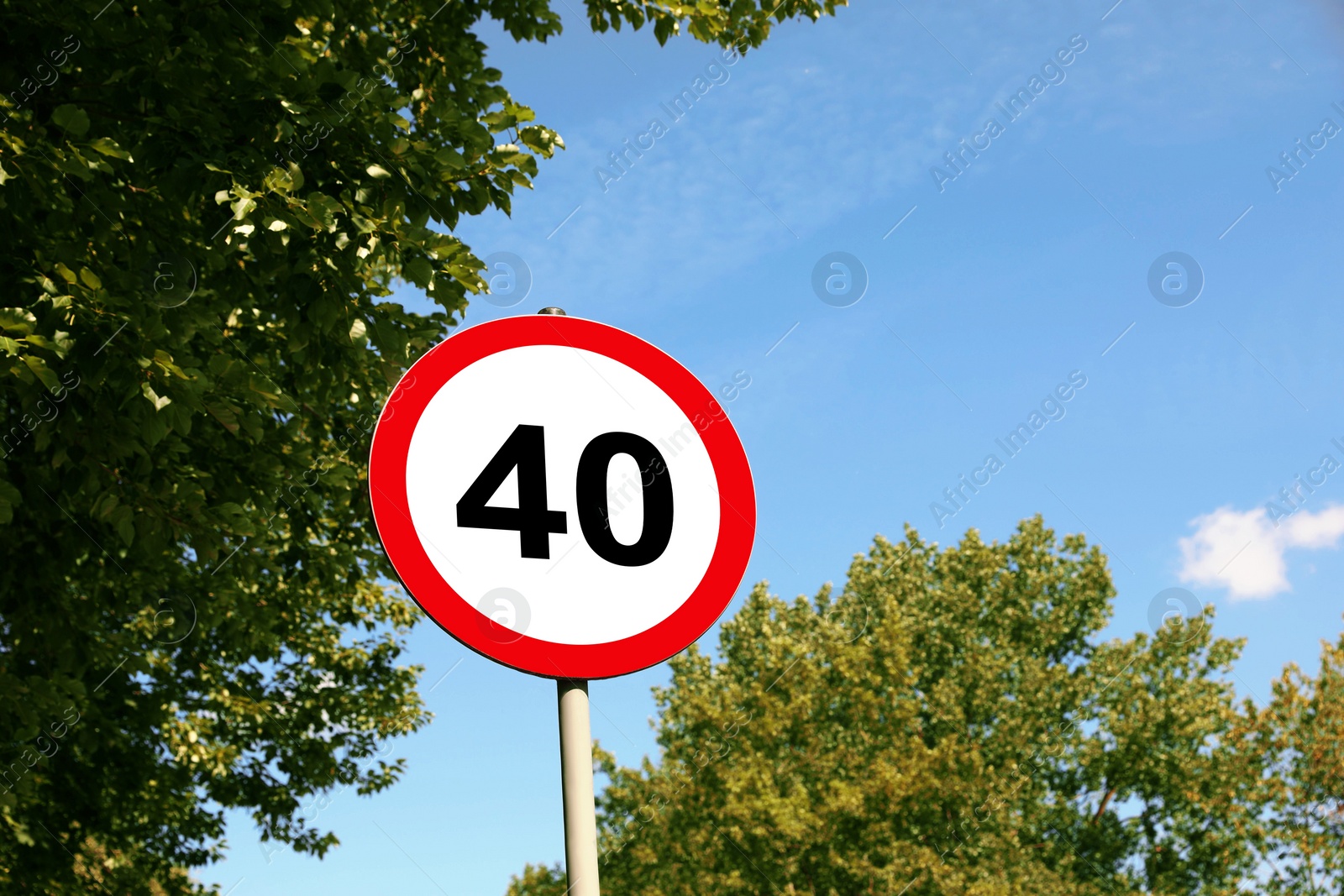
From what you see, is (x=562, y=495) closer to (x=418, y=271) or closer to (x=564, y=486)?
(x=564, y=486)

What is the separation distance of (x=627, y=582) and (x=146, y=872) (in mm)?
11113

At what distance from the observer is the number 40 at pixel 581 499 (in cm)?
234

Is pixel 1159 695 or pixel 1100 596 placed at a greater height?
pixel 1100 596

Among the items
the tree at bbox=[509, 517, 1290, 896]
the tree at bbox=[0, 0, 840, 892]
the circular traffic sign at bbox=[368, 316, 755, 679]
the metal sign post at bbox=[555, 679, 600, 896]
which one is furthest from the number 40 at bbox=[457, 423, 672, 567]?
the tree at bbox=[509, 517, 1290, 896]

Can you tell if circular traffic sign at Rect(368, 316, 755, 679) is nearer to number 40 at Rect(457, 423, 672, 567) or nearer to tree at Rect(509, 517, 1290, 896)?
number 40 at Rect(457, 423, 672, 567)

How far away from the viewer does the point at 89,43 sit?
6109 mm

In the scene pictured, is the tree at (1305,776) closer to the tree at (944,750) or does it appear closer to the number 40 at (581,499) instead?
the tree at (944,750)

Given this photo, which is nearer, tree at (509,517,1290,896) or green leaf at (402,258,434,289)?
green leaf at (402,258,434,289)

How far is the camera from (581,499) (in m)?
2.43

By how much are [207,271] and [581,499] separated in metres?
5.16

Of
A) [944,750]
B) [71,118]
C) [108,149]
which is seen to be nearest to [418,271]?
[108,149]

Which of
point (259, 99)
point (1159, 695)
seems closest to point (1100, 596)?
point (1159, 695)

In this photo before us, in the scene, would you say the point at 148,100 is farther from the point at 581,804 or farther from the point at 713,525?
the point at 581,804

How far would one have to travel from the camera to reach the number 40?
2340 mm
